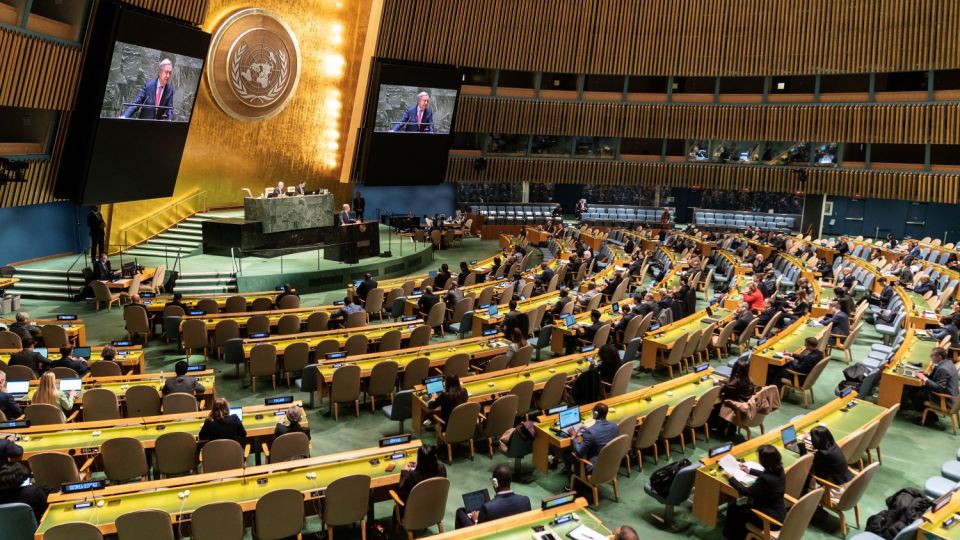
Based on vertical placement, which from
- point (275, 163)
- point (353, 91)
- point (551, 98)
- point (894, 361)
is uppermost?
point (551, 98)

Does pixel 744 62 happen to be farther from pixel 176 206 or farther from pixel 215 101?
pixel 176 206

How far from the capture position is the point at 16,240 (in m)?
17.3

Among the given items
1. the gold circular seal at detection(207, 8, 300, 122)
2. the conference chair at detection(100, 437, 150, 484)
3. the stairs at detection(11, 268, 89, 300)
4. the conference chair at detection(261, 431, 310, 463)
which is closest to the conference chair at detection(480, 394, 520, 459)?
the conference chair at detection(261, 431, 310, 463)

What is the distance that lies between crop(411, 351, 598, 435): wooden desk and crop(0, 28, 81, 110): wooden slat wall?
38.3ft

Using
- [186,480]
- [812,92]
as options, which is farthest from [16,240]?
[812,92]

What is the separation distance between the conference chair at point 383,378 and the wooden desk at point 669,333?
176 inches

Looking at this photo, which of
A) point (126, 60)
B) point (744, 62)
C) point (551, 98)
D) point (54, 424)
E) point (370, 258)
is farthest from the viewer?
point (551, 98)

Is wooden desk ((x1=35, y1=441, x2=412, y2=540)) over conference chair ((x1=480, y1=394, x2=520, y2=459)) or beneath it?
beneath

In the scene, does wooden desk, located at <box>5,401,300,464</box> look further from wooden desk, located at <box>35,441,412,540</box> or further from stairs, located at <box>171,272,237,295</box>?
stairs, located at <box>171,272,237,295</box>

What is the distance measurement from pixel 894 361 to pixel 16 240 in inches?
773

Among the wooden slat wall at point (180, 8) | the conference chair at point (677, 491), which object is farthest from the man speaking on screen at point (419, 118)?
the conference chair at point (677, 491)

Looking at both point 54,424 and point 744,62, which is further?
point 744,62

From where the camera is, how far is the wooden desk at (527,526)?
5219 millimetres

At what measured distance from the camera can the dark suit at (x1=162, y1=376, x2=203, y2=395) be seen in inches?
320
